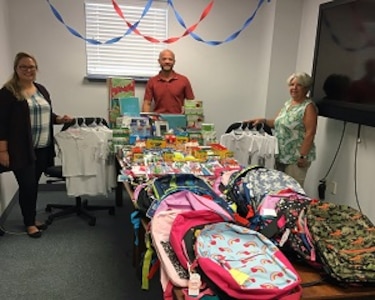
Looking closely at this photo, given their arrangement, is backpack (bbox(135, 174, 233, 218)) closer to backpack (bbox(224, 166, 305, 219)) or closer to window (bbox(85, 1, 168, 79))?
backpack (bbox(224, 166, 305, 219))

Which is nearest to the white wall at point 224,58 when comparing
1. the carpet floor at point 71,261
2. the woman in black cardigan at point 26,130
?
the woman in black cardigan at point 26,130

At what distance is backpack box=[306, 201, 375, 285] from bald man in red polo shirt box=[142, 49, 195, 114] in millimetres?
2556

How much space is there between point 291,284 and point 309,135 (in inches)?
79.0

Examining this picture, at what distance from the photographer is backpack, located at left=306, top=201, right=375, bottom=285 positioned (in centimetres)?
128

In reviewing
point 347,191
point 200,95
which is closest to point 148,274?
point 347,191

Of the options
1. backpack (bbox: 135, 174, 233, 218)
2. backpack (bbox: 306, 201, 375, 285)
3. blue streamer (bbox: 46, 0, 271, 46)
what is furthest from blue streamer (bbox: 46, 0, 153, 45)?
backpack (bbox: 306, 201, 375, 285)

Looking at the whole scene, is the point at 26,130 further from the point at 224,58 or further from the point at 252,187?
the point at 224,58

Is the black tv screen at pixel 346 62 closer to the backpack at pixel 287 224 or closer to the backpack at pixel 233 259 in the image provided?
the backpack at pixel 287 224

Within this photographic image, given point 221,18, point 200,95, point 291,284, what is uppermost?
point 221,18

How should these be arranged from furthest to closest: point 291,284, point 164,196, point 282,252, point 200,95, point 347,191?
1. point 200,95
2. point 347,191
3. point 164,196
4. point 282,252
5. point 291,284

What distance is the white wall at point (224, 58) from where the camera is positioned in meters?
3.73

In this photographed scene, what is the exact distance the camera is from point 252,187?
1898 mm

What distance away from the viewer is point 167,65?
3785 mm

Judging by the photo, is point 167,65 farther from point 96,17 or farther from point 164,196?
point 164,196
